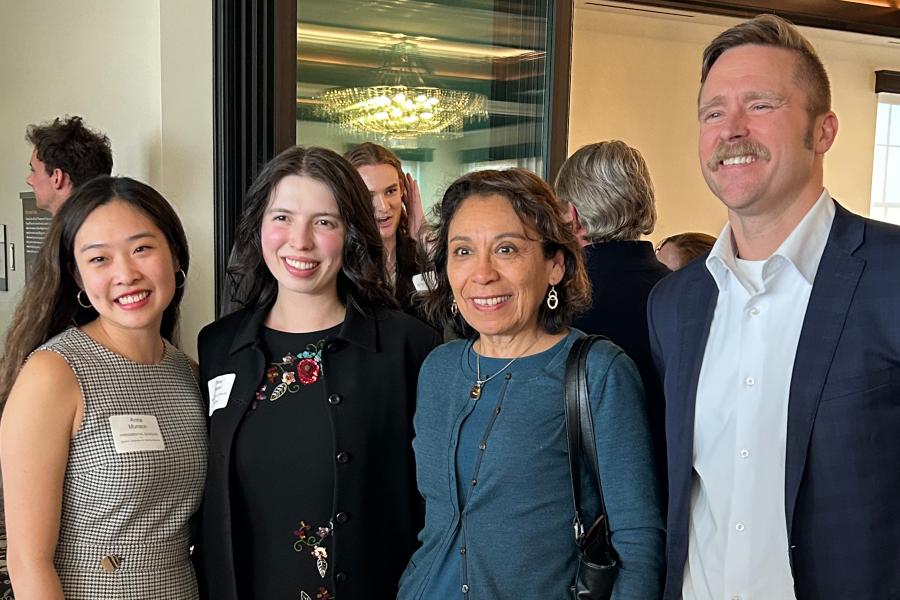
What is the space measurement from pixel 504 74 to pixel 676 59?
3.42 metres

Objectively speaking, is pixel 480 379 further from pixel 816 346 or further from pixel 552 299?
pixel 816 346

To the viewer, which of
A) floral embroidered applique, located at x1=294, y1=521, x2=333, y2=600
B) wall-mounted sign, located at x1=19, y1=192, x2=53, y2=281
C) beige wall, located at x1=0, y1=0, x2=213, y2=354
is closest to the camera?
floral embroidered applique, located at x1=294, y1=521, x2=333, y2=600

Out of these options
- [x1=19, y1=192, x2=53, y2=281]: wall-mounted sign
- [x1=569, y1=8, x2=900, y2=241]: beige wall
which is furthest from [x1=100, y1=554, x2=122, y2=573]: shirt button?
[x1=569, y1=8, x2=900, y2=241]: beige wall

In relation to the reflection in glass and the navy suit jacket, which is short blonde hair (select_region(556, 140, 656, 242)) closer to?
the navy suit jacket

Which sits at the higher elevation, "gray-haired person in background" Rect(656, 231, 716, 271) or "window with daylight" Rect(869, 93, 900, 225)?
"window with daylight" Rect(869, 93, 900, 225)

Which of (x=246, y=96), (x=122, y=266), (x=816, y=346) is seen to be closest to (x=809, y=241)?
(x=816, y=346)

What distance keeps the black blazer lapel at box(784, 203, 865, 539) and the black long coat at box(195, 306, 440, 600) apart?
77 centimetres

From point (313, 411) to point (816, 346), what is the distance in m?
0.96

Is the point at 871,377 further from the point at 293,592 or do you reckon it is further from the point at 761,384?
the point at 293,592

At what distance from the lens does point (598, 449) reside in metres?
1.56

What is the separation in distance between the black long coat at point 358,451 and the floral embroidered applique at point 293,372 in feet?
0.07

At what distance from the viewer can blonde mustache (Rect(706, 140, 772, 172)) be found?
5.22ft

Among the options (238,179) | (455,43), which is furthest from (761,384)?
(455,43)

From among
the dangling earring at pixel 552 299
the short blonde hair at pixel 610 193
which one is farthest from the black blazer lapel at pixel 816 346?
the short blonde hair at pixel 610 193
